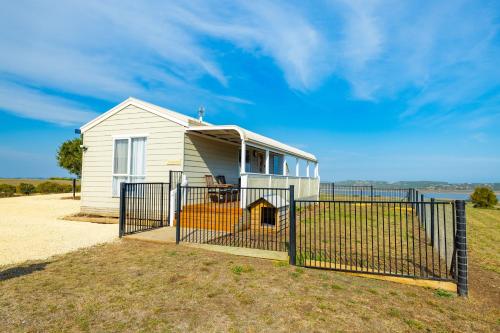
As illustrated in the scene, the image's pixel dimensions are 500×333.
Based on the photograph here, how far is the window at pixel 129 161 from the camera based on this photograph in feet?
34.1

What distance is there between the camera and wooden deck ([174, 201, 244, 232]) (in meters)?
8.19

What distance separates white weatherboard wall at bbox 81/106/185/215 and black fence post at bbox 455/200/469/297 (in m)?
7.79

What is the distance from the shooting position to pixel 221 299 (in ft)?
12.5

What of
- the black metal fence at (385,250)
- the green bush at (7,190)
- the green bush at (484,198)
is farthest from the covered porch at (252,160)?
the green bush at (7,190)

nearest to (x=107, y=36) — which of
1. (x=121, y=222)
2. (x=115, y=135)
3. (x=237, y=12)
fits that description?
(x=115, y=135)

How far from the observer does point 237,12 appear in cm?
953

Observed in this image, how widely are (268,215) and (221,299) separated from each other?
200 inches

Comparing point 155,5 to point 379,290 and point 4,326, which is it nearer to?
point 4,326

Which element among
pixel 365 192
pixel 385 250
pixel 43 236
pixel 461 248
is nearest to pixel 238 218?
pixel 385 250

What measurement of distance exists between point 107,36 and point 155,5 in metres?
3.29

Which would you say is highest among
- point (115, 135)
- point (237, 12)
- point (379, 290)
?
point (237, 12)

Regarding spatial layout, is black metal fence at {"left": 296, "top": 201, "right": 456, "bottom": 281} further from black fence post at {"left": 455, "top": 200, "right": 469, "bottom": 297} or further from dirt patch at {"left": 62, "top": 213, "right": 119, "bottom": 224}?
dirt patch at {"left": 62, "top": 213, "right": 119, "bottom": 224}

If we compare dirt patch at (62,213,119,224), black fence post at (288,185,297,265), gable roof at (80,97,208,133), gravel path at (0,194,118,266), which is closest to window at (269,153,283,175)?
gable roof at (80,97,208,133)

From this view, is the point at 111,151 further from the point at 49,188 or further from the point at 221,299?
the point at 49,188
